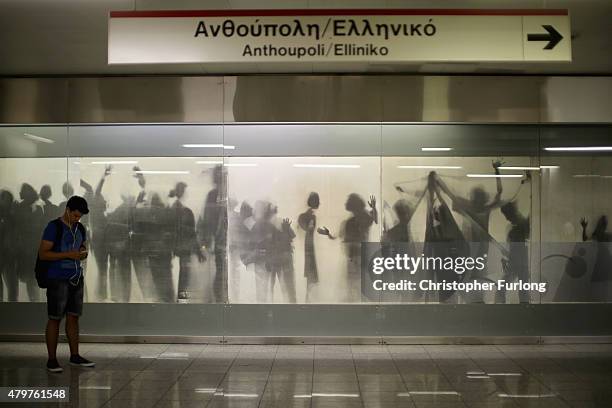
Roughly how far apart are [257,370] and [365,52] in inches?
144

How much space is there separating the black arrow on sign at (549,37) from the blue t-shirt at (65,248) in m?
4.93

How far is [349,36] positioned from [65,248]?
379cm

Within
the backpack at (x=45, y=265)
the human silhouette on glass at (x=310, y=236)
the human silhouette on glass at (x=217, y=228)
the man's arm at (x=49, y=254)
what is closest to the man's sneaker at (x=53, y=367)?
the backpack at (x=45, y=265)

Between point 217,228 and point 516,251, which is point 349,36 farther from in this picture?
point 516,251

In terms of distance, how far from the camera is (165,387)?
20.9 ft

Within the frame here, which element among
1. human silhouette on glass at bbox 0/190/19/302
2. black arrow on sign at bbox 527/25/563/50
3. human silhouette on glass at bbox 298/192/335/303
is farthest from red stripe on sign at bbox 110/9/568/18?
human silhouette on glass at bbox 0/190/19/302

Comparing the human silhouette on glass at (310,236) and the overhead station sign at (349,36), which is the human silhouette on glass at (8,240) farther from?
the overhead station sign at (349,36)

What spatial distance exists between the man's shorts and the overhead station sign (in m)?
2.73

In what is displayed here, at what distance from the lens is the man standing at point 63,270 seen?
687 centimetres

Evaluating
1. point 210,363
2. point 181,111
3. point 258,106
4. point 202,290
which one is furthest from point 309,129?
point 210,363

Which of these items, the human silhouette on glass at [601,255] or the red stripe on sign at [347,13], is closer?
the red stripe on sign at [347,13]

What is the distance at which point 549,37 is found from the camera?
5375 millimetres

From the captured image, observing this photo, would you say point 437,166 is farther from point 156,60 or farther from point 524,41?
point 156,60

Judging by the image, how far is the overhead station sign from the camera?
5363 millimetres
